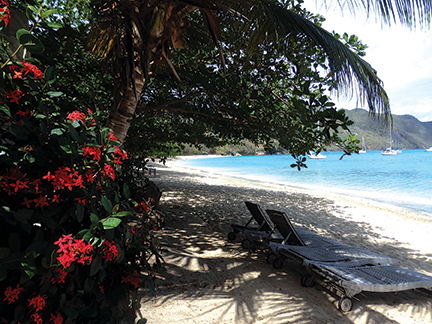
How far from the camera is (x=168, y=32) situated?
3146mm

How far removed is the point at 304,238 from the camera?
16.3ft

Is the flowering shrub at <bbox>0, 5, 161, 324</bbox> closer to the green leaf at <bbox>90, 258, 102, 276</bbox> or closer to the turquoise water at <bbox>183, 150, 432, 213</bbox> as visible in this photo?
the green leaf at <bbox>90, 258, 102, 276</bbox>

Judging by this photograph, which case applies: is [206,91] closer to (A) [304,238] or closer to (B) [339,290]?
(A) [304,238]

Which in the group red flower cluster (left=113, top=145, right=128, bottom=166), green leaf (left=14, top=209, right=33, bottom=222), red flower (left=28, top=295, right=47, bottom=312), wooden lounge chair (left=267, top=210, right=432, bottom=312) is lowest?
wooden lounge chair (left=267, top=210, right=432, bottom=312)

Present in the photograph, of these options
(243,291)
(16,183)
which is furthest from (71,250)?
(243,291)

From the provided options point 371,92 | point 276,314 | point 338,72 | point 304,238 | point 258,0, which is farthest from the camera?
point 304,238

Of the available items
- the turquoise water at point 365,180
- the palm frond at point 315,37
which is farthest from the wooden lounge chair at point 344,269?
the turquoise water at point 365,180

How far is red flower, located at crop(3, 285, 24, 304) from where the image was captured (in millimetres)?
1165

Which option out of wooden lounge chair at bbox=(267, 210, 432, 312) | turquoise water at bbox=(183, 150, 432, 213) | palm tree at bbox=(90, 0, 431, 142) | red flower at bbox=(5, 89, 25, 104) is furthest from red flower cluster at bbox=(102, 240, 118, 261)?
turquoise water at bbox=(183, 150, 432, 213)

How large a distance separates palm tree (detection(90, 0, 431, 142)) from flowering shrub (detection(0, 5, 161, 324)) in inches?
69.8

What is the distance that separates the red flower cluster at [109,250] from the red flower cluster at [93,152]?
42 centimetres

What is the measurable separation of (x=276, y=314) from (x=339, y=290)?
0.89 metres

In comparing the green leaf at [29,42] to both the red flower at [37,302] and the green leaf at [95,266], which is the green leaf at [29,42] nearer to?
the green leaf at [95,266]

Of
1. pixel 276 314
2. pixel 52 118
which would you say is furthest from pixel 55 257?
pixel 276 314
